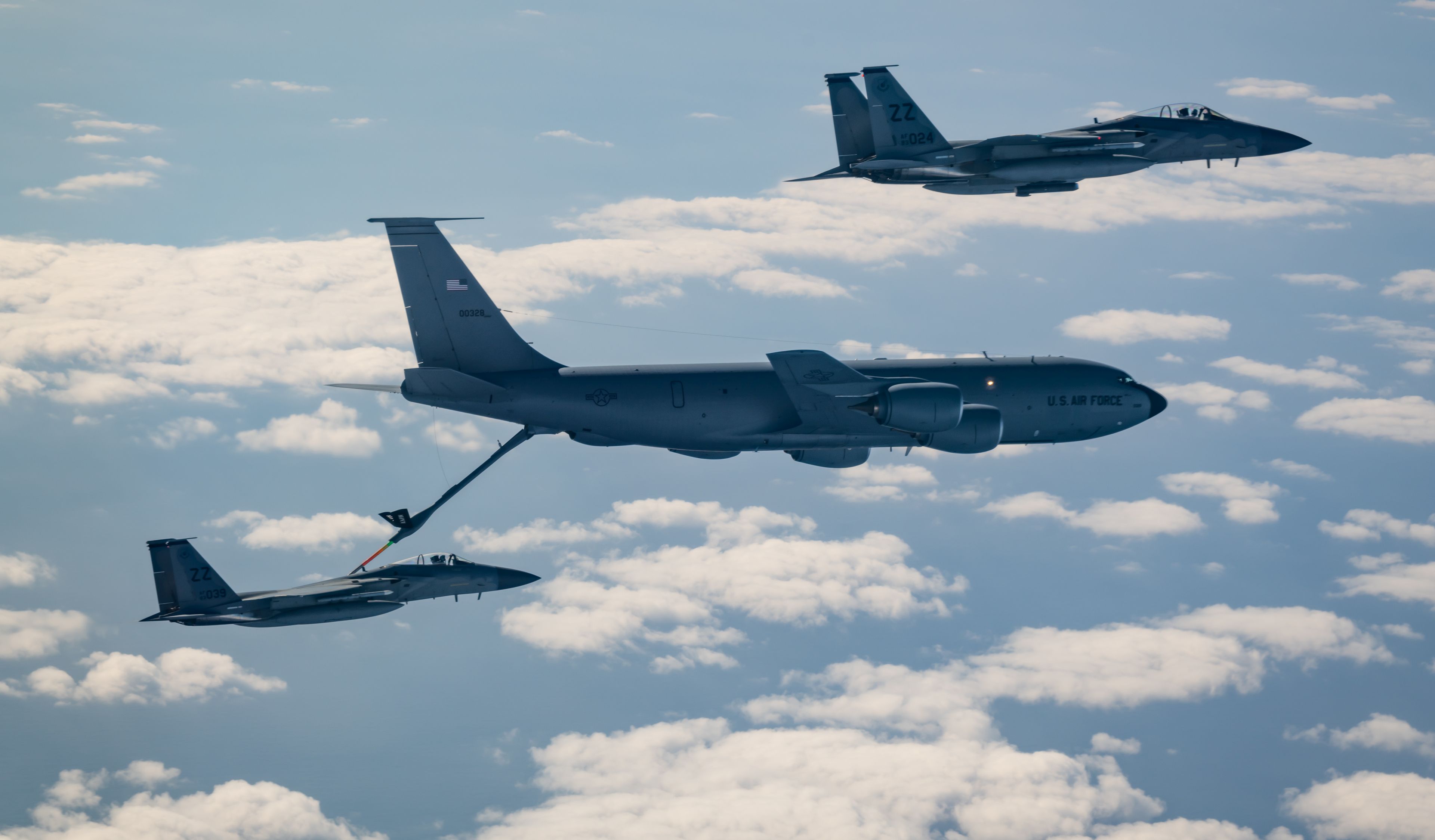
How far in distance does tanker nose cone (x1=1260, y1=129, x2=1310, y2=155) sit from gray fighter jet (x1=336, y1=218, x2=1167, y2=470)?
73.1ft

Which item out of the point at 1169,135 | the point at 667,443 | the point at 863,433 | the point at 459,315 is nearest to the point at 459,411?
the point at 459,315

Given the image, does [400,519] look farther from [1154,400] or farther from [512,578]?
Result: [1154,400]

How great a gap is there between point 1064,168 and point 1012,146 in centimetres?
277

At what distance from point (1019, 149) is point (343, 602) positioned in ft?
129

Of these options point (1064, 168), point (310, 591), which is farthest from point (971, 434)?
point (310, 591)

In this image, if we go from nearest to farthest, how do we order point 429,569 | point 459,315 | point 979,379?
point 459,315 < point 979,379 < point 429,569

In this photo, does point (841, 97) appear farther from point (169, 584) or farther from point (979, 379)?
point (169, 584)

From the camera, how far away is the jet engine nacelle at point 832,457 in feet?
165

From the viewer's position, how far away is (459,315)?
45406 millimetres

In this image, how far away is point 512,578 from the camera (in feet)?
176

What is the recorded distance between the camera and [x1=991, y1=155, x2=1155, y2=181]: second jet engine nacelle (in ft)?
173

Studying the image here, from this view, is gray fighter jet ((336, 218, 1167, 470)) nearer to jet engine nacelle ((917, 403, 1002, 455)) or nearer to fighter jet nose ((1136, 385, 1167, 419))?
jet engine nacelle ((917, 403, 1002, 455))

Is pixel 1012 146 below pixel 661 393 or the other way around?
the other way around

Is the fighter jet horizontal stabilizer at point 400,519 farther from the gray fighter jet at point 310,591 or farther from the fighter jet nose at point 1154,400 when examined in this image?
the fighter jet nose at point 1154,400
